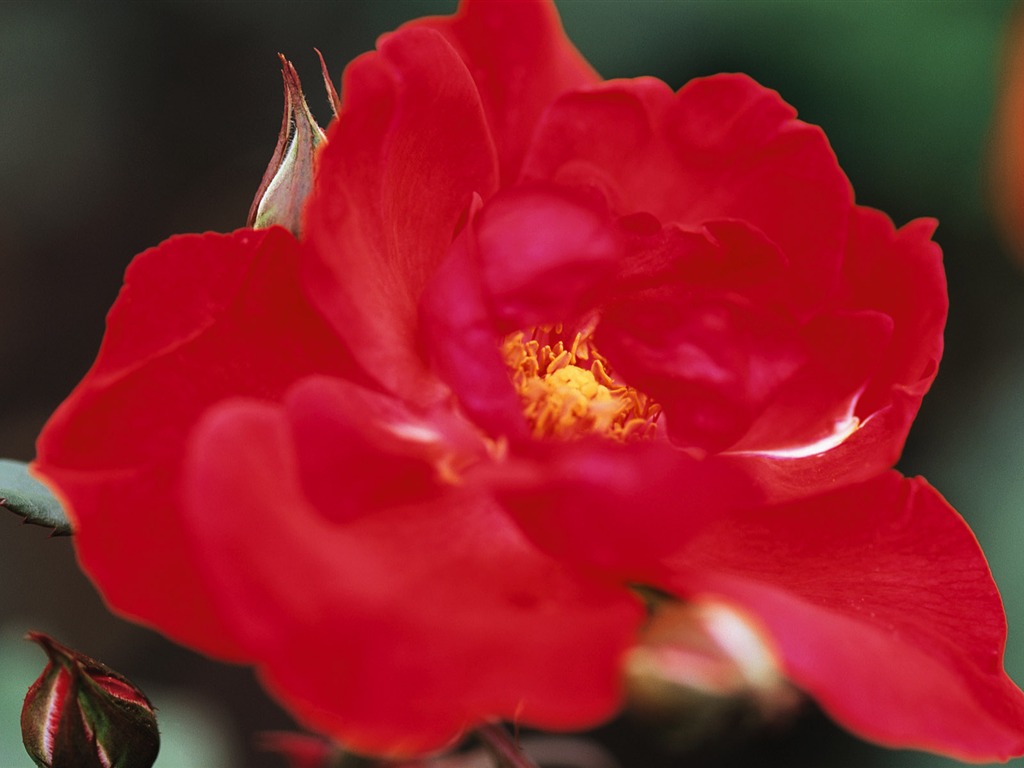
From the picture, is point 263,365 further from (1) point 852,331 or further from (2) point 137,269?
(1) point 852,331

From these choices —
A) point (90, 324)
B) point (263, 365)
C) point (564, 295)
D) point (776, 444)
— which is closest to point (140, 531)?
point (263, 365)

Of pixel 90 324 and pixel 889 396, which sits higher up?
pixel 889 396

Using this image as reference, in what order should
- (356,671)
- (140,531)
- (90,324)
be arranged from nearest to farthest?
(356,671) < (140,531) < (90,324)

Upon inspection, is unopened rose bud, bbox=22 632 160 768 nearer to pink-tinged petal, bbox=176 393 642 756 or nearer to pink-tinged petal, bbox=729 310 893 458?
pink-tinged petal, bbox=176 393 642 756

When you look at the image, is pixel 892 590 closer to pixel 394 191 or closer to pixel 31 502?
pixel 394 191

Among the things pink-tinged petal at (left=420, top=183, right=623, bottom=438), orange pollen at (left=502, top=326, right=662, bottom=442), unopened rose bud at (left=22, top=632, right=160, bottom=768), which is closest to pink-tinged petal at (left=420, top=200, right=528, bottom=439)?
pink-tinged petal at (left=420, top=183, right=623, bottom=438)

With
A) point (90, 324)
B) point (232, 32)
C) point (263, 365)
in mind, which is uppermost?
point (263, 365)

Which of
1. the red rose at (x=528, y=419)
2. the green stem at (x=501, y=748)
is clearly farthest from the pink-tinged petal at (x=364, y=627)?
the green stem at (x=501, y=748)
